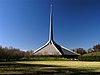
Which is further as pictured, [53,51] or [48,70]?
[53,51]

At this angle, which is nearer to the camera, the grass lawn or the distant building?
the grass lawn

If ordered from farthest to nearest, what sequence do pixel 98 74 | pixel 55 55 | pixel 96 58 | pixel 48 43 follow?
pixel 48 43 < pixel 55 55 < pixel 96 58 < pixel 98 74

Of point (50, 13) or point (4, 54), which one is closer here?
point (4, 54)

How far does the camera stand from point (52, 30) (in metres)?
80.6

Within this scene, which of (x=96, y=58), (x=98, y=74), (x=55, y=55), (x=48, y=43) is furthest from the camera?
(x=48, y=43)

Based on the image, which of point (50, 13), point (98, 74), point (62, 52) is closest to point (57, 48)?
point (62, 52)

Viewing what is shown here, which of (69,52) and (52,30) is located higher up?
(52,30)

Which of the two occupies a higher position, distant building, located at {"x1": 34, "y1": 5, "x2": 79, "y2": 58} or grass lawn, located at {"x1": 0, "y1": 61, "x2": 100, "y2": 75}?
distant building, located at {"x1": 34, "y1": 5, "x2": 79, "y2": 58}

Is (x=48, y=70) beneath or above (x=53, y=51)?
beneath

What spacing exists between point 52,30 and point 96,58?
32610mm

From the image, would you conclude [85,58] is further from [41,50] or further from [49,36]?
[49,36]

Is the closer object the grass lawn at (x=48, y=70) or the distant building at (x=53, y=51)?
the grass lawn at (x=48, y=70)

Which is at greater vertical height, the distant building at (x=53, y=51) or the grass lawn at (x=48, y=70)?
the distant building at (x=53, y=51)

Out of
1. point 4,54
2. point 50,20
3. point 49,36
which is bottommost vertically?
point 4,54
